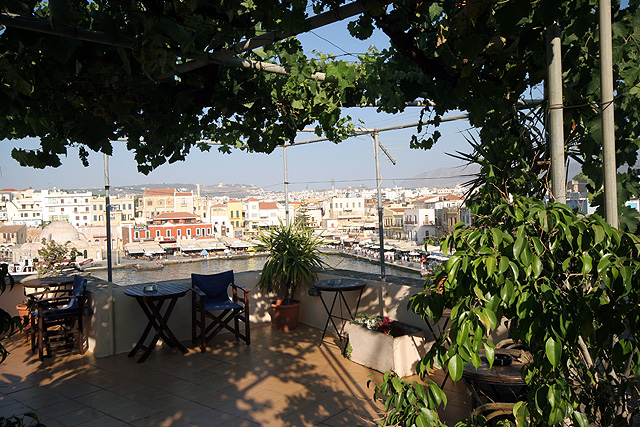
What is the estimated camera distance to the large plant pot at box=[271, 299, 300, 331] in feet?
19.9

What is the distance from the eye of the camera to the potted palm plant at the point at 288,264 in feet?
20.0

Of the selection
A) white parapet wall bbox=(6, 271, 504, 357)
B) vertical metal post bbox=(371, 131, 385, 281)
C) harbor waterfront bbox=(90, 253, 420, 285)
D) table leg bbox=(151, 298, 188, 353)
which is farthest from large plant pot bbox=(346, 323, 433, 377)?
table leg bbox=(151, 298, 188, 353)

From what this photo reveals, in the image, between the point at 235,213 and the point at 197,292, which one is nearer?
the point at 197,292

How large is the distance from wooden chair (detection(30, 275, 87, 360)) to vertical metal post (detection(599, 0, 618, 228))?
5.20 m

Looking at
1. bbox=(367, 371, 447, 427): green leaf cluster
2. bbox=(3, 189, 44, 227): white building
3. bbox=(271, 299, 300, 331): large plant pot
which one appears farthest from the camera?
bbox=(271, 299, 300, 331): large plant pot

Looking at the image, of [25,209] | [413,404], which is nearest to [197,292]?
[25,209]

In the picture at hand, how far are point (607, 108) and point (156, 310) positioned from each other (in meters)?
4.62

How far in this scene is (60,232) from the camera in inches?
254

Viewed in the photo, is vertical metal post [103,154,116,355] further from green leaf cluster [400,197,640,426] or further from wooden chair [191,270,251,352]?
green leaf cluster [400,197,640,426]

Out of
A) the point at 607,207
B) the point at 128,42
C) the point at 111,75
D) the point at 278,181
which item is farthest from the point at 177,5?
the point at 278,181

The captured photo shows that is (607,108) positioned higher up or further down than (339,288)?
higher up

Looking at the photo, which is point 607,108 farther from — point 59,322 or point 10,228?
point 10,228

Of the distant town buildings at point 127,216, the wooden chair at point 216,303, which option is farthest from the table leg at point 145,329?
the distant town buildings at point 127,216

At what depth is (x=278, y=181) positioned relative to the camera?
701 cm
